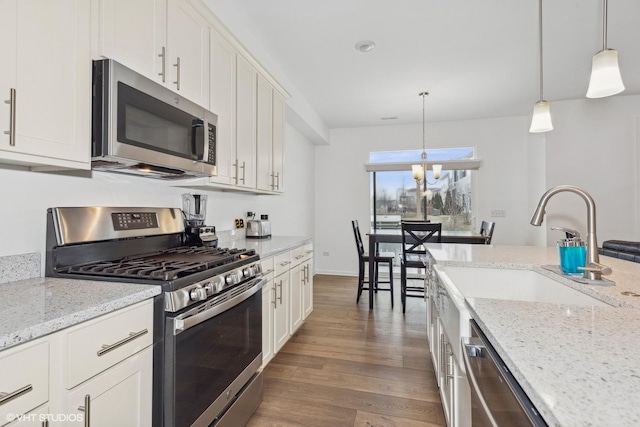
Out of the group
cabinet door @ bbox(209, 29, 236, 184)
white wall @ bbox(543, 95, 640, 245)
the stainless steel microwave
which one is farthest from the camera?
white wall @ bbox(543, 95, 640, 245)

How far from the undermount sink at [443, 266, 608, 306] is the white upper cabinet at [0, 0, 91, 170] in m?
1.83

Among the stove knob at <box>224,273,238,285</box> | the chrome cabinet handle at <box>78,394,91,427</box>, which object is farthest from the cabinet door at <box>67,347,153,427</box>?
the stove knob at <box>224,273,238,285</box>

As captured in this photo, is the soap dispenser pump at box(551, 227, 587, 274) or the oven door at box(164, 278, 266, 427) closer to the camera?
the oven door at box(164, 278, 266, 427)

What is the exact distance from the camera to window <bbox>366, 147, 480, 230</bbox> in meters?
5.30

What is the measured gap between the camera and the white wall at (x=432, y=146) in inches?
198

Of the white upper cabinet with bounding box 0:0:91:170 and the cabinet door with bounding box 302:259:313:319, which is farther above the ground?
the white upper cabinet with bounding box 0:0:91:170

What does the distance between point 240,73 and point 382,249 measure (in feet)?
14.2

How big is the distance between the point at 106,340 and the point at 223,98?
1668mm

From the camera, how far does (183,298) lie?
1200 mm

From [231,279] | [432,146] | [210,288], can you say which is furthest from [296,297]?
[432,146]

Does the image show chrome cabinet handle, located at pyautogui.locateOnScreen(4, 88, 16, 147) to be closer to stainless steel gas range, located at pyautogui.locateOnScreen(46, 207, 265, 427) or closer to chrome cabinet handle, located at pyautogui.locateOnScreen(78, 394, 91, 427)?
stainless steel gas range, located at pyautogui.locateOnScreen(46, 207, 265, 427)

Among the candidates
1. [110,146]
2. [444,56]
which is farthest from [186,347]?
[444,56]

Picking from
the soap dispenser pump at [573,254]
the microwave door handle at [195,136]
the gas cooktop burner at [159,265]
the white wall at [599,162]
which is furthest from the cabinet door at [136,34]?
the white wall at [599,162]

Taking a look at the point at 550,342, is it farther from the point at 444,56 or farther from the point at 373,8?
the point at 444,56
